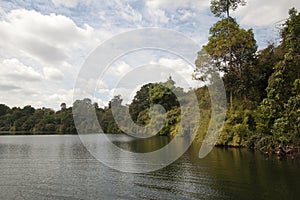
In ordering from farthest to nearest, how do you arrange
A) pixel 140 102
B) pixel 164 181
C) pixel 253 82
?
1. pixel 140 102
2. pixel 253 82
3. pixel 164 181

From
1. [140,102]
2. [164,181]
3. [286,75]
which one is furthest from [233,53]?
[140,102]

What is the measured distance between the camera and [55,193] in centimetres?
1441

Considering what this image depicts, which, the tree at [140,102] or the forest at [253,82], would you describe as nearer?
the forest at [253,82]

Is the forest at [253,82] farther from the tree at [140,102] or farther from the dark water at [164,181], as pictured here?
the tree at [140,102]

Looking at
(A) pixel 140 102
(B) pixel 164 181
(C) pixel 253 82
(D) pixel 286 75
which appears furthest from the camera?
(A) pixel 140 102

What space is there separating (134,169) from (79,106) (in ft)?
239

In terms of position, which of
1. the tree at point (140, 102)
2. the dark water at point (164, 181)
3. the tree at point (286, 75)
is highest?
the tree at point (140, 102)

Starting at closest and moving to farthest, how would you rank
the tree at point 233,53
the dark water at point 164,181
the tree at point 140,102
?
the dark water at point 164,181, the tree at point 233,53, the tree at point 140,102

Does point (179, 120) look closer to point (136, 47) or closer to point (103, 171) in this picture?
point (136, 47)

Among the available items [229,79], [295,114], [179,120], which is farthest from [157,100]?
[295,114]

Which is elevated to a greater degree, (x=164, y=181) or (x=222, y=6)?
(x=222, y=6)

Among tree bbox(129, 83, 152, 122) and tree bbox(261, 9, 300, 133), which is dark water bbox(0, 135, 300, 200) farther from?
tree bbox(129, 83, 152, 122)

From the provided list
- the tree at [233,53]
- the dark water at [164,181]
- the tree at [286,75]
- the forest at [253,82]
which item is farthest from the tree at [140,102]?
the dark water at [164,181]

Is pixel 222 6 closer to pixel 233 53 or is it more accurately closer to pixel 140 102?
pixel 233 53
